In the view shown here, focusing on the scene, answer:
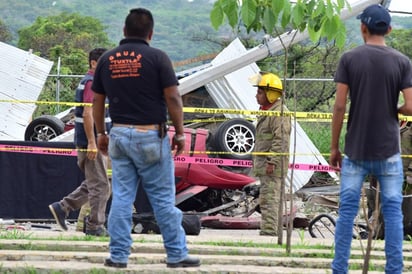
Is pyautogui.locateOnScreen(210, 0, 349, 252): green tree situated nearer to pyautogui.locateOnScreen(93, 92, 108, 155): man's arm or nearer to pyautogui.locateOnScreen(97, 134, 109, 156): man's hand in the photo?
pyautogui.locateOnScreen(93, 92, 108, 155): man's arm

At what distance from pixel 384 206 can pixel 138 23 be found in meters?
2.02

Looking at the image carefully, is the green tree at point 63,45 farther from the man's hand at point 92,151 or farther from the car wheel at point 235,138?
the man's hand at point 92,151

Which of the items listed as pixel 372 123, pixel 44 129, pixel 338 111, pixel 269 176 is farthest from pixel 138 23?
pixel 44 129

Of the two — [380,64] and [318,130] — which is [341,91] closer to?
[380,64]

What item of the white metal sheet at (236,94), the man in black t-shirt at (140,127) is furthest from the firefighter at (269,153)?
the white metal sheet at (236,94)

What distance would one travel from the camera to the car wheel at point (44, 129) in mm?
16922

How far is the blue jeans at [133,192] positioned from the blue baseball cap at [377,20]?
5.09 feet

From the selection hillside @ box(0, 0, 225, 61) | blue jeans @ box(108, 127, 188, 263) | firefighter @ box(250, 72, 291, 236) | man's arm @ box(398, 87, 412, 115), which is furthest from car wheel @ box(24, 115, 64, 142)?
hillside @ box(0, 0, 225, 61)

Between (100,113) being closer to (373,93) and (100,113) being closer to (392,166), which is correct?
(373,93)

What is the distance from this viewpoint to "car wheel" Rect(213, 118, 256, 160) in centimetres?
1585

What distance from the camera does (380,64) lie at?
6.98 meters

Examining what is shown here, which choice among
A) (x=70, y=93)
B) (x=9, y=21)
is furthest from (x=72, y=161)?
(x=9, y=21)

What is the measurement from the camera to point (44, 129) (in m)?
17.0

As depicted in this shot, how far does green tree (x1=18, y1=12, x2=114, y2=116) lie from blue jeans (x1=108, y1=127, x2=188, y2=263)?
42.6 ft
